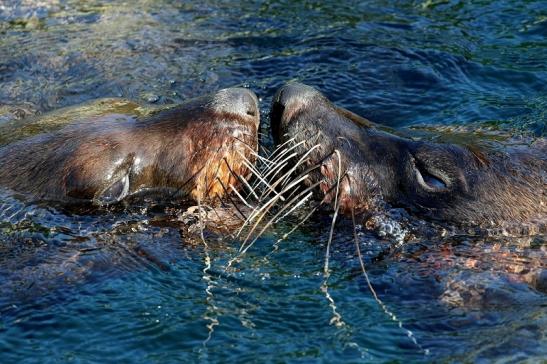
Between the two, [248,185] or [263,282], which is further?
[248,185]

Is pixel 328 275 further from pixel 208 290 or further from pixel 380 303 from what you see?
pixel 208 290

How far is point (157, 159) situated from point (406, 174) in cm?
154

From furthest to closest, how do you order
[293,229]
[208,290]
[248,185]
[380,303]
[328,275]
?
[293,229]
[248,185]
[328,275]
[208,290]
[380,303]

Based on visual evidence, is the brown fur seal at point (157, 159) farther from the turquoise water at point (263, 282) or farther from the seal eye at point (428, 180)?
the seal eye at point (428, 180)

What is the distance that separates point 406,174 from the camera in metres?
6.34

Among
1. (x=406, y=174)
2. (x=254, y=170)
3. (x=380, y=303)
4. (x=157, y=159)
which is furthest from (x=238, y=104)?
(x=380, y=303)

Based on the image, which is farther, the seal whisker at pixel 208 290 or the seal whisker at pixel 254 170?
the seal whisker at pixel 254 170

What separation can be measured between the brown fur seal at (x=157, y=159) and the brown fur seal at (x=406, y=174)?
1.09 feet

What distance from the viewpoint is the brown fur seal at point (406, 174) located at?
6.28 metres

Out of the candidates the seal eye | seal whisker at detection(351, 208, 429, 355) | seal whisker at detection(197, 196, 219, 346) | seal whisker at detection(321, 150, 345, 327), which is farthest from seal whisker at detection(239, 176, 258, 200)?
the seal eye

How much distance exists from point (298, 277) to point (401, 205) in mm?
845

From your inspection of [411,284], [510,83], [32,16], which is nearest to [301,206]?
[411,284]

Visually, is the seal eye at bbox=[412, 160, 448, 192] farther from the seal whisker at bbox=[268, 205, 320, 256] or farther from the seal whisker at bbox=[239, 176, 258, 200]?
the seal whisker at bbox=[239, 176, 258, 200]

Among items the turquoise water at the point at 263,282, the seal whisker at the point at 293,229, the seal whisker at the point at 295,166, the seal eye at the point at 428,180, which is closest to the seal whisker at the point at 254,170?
the seal whisker at the point at 295,166
